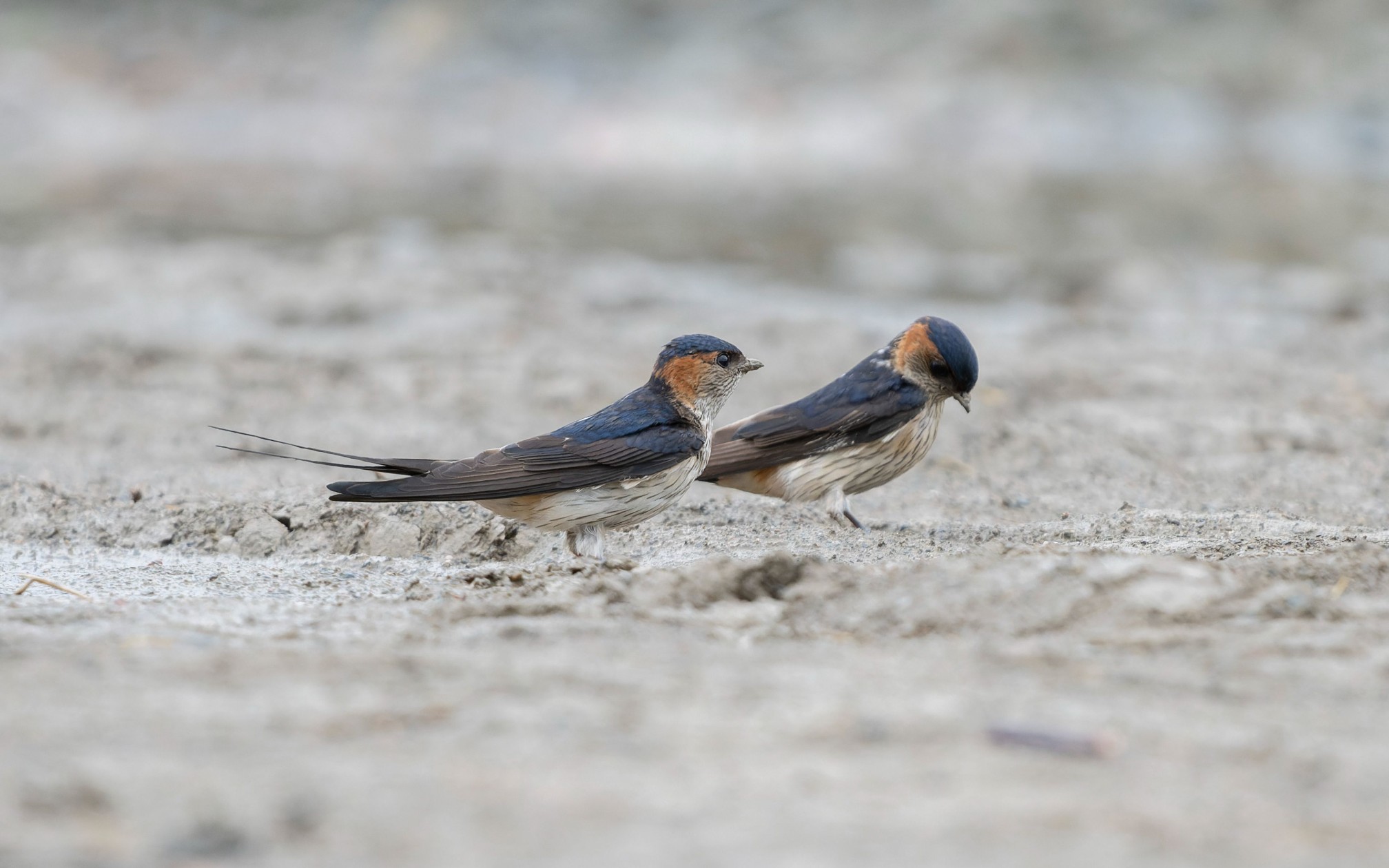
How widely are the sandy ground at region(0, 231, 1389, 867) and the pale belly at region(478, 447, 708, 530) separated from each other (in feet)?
0.47

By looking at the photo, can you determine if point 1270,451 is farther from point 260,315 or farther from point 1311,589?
point 260,315

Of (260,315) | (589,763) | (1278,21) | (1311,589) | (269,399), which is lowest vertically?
(589,763)

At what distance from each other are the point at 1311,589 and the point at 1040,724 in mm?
1281

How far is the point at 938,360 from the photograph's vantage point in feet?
17.3

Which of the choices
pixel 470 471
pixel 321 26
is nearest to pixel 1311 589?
pixel 470 471

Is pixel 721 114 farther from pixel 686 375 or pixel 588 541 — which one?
pixel 588 541

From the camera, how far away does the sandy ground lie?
6.79 ft

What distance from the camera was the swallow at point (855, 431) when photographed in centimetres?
520

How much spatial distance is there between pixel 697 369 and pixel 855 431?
0.66m

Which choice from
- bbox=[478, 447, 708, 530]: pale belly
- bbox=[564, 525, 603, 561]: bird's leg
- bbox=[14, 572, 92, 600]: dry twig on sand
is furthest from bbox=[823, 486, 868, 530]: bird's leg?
bbox=[14, 572, 92, 600]: dry twig on sand

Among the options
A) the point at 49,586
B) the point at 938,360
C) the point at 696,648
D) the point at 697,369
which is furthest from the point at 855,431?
the point at 49,586

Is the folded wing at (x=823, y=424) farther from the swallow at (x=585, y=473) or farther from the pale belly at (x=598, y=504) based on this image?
the pale belly at (x=598, y=504)

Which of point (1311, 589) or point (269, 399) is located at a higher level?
point (269, 399)

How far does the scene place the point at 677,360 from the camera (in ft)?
16.0
